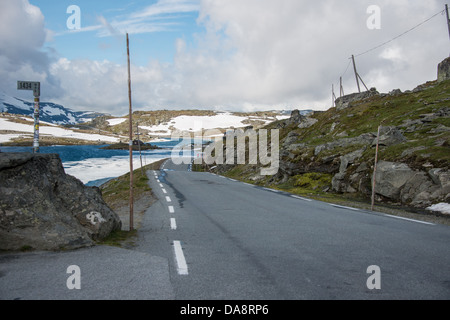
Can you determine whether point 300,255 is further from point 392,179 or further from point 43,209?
point 392,179

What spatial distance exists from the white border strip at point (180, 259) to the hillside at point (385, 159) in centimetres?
1189

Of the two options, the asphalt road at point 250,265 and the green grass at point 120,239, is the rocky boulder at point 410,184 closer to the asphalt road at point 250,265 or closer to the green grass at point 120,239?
the asphalt road at point 250,265

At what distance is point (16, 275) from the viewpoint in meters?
4.53

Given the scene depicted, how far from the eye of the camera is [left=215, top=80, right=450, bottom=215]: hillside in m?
14.8

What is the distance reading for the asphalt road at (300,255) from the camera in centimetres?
420

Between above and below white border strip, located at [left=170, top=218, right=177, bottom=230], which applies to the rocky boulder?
above

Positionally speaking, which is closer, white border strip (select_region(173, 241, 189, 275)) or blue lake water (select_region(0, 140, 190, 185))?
white border strip (select_region(173, 241, 189, 275))

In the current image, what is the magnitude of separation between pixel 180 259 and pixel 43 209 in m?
3.03

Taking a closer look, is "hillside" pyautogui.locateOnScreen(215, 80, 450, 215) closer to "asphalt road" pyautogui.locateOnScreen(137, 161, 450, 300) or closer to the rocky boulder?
the rocky boulder

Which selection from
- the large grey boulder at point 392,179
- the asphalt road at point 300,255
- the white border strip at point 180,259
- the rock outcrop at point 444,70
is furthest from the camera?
the rock outcrop at point 444,70

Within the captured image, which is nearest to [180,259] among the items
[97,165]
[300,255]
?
[300,255]
